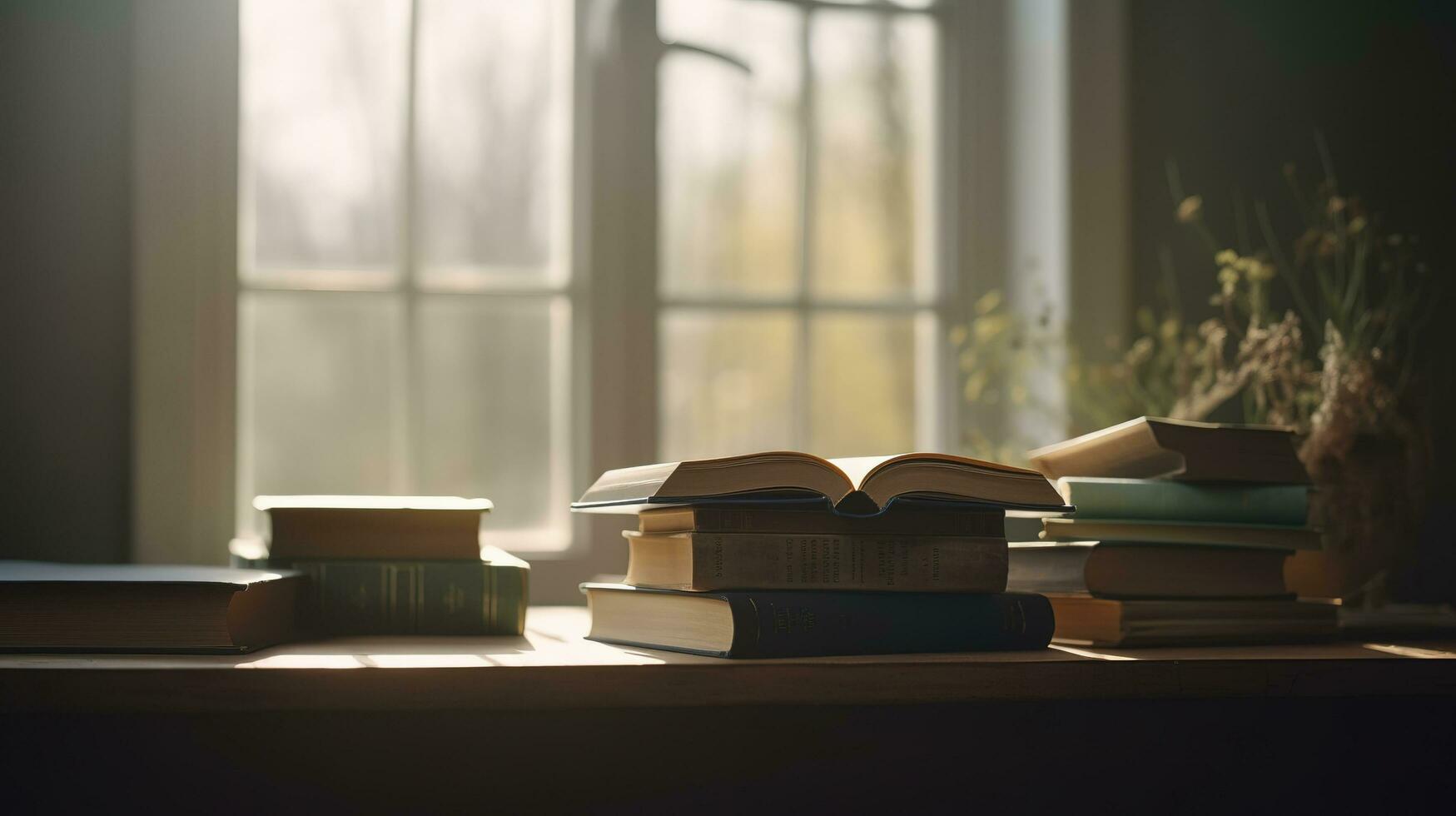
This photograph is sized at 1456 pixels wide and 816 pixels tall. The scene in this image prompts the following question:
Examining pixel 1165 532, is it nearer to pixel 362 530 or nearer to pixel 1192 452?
pixel 1192 452

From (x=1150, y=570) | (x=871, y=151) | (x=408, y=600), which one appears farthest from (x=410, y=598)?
(x=871, y=151)

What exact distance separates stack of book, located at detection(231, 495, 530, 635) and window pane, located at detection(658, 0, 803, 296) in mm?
814

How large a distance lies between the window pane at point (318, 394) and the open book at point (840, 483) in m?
0.86

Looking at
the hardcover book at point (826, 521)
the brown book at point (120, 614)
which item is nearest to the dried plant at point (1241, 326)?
the hardcover book at point (826, 521)

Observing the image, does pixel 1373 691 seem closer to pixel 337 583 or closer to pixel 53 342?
pixel 337 583

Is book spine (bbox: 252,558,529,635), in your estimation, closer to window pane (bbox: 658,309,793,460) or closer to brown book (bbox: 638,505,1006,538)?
brown book (bbox: 638,505,1006,538)

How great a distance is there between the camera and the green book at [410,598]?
1.15 metres

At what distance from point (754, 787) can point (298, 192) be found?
3.85 ft

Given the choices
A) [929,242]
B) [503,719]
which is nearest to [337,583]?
[503,719]

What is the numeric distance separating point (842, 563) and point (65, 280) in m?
1.21

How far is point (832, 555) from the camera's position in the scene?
1029 mm

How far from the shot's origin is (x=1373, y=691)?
3.51 ft

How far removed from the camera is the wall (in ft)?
5.42

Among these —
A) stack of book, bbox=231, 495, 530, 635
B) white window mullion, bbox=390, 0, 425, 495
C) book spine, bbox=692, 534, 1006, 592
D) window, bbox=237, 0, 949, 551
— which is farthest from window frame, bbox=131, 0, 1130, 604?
book spine, bbox=692, 534, 1006, 592
